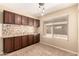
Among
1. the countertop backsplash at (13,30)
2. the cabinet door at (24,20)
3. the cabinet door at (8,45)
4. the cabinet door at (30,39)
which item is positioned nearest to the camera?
the cabinet door at (8,45)

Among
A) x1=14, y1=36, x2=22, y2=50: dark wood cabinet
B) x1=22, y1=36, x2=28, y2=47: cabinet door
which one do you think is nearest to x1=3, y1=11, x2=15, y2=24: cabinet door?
x1=14, y1=36, x2=22, y2=50: dark wood cabinet

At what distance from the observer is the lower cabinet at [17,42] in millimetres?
2970

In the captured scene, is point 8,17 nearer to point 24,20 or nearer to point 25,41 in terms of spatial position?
point 24,20

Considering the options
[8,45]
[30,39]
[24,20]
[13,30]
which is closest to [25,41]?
[30,39]

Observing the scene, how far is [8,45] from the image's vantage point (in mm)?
3029

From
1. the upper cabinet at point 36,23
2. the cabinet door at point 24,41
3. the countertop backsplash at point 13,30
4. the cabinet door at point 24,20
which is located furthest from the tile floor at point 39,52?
the upper cabinet at point 36,23

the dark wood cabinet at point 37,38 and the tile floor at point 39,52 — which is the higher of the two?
the dark wood cabinet at point 37,38

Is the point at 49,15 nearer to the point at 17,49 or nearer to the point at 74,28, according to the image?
the point at 74,28

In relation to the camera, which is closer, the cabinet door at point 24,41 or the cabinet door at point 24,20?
the cabinet door at point 24,41

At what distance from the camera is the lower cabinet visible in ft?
9.74

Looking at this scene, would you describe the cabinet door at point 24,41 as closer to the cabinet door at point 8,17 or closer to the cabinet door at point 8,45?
the cabinet door at point 8,45

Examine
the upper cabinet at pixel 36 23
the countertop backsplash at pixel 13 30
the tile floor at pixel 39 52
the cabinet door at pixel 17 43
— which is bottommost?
the tile floor at pixel 39 52

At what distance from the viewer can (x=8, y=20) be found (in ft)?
10.3

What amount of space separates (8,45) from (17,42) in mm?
509
